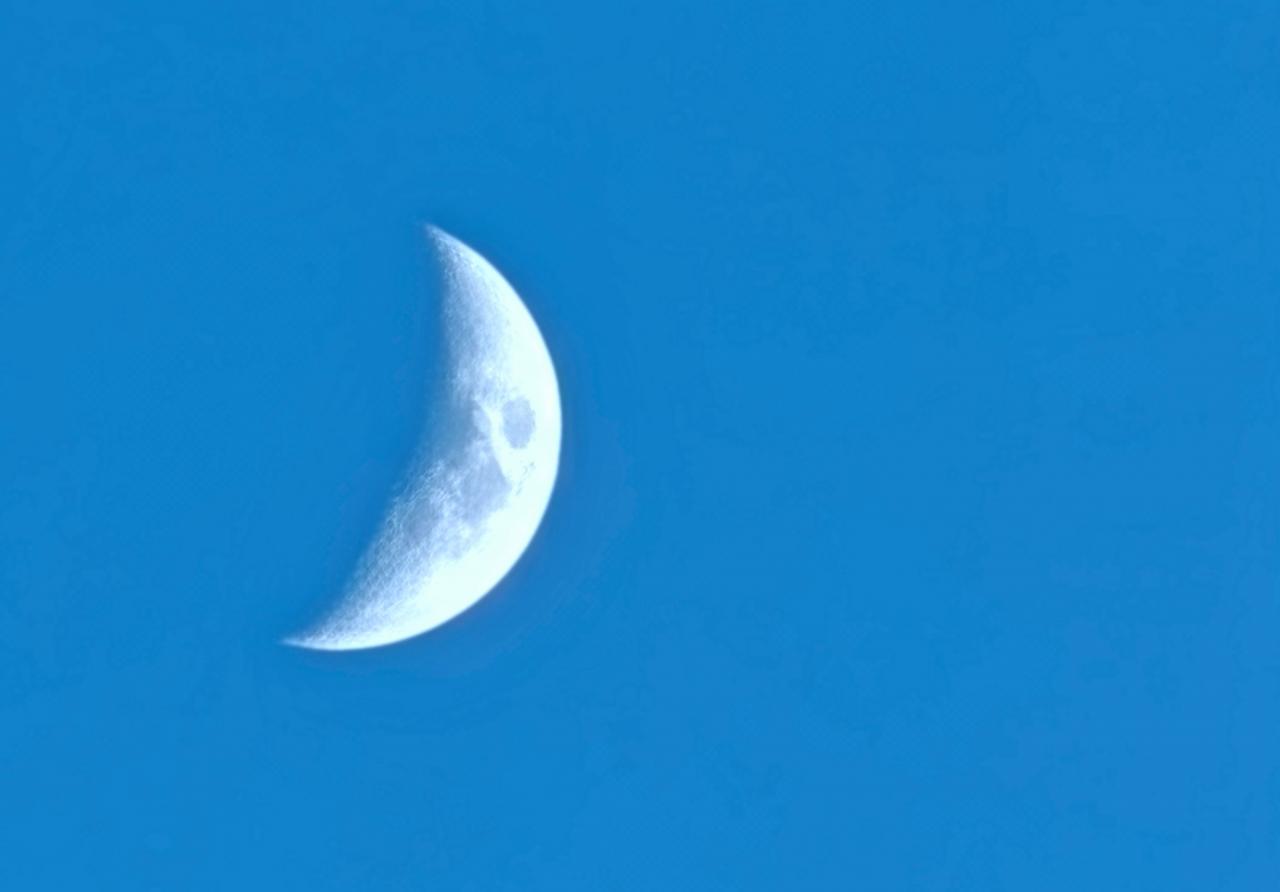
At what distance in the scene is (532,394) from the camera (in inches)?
65.9

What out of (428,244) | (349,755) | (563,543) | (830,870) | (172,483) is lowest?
(830,870)

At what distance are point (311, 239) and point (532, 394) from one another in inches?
17.2

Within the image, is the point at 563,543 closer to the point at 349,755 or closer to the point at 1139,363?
the point at 349,755

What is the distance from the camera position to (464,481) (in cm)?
166

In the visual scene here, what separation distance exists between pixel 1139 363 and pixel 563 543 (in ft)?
3.25

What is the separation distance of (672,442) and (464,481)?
0.34 meters

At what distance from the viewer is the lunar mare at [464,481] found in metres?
1.67

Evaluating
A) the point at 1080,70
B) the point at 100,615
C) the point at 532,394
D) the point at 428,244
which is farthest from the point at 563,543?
the point at 1080,70

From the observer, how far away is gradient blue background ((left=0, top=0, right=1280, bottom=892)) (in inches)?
66.6

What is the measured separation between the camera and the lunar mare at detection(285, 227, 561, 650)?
1665mm

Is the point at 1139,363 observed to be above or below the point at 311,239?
below

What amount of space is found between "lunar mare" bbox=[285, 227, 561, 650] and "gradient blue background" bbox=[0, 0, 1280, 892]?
5cm

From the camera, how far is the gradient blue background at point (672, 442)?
5.55 ft

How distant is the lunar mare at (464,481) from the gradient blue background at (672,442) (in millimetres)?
47
